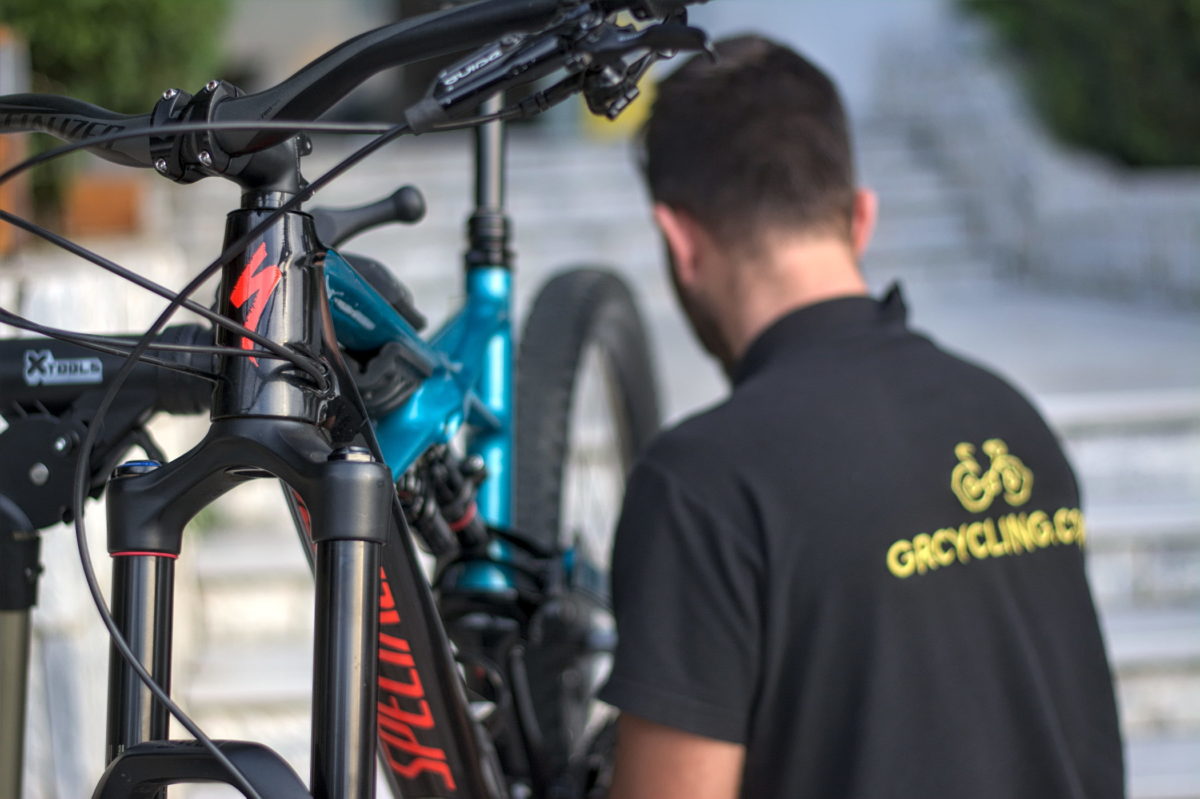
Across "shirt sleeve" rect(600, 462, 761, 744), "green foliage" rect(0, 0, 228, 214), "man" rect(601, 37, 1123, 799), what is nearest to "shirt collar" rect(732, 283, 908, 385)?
"man" rect(601, 37, 1123, 799)

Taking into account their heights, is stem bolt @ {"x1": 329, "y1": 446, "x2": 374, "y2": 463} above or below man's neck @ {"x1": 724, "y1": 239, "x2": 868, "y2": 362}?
below

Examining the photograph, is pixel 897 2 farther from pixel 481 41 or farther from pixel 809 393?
pixel 481 41

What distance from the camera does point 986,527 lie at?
109 cm

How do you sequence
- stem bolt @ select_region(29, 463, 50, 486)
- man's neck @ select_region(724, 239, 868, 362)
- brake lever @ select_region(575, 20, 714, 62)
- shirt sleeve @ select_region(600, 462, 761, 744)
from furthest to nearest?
man's neck @ select_region(724, 239, 868, 362) → shirt sleeve @ select_region(600, 462, 761, 744) → stem bolt @ select_region(29, 463, 50, 486) → brake lever @ select_region(575, 20, 714, 62)

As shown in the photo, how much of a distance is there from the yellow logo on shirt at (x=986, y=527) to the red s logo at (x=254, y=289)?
2.03 feet

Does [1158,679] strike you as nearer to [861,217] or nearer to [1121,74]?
[861,217]

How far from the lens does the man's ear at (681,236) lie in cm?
127

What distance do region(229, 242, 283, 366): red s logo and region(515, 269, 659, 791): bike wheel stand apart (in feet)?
2.21

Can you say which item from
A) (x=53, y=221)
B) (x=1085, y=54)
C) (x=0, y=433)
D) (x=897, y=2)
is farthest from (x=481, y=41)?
(x=897, y=2)

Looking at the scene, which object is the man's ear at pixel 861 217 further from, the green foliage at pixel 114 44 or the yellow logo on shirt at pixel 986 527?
the green foliage at pixel 114 44

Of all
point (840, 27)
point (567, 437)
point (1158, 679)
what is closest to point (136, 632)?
point (567, 437)

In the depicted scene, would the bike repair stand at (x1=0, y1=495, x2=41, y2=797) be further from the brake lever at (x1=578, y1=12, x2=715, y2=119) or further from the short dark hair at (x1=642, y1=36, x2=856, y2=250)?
the short dark hair at (x1=642, y1=36, x2=856, y2=250)

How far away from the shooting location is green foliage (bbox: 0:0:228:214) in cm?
328

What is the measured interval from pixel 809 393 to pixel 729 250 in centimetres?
25
